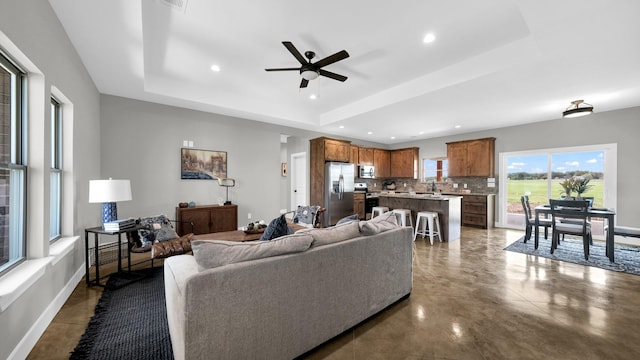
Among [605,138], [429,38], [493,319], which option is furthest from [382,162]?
[493,319]

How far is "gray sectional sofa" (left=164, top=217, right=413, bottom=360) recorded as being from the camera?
1.26 meters

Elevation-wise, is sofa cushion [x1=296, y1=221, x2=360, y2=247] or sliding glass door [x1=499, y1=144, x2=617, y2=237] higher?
sliding glass door [x1=499, y1=144, x2=617, y2=237]

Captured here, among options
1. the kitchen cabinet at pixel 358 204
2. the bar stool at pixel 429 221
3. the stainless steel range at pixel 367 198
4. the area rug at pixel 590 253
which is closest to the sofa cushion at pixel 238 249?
the bar stool at pixel 429 221

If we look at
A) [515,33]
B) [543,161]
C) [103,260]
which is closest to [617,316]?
[515,33]

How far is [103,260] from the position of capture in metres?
3.53

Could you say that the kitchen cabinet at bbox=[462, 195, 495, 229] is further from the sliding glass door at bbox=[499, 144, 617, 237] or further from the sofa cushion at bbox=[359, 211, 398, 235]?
the sofa cushion at bbox=[359, 211, 398, 235]

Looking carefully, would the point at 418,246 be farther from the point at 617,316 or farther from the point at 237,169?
the point at 237,169

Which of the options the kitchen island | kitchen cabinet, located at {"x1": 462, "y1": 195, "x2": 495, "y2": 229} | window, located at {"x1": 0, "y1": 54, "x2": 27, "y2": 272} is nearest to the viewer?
window, located at {"x1": 0, "y1": 54, "x2": 27, "y2": 272}

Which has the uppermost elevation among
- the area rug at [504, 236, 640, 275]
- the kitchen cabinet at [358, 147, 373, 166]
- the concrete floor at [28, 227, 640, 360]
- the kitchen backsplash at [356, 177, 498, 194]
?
the kitchen cabinet at [358, 147, 373, 166]

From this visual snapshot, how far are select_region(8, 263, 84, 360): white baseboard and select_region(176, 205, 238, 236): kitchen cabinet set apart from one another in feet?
5.79

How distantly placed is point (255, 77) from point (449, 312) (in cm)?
409

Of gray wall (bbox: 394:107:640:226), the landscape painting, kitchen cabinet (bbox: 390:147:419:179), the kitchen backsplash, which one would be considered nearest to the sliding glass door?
gray wall (bbox: 394:107:640:226)

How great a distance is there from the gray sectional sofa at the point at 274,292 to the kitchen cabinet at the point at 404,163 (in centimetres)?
654

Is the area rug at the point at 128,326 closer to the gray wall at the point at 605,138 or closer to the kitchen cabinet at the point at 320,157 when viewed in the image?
the kitchen cabinet at the point at 320,157
